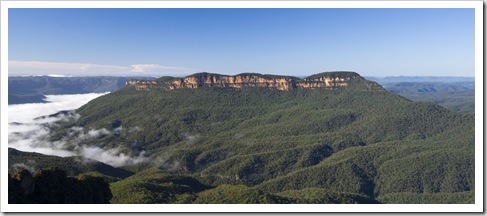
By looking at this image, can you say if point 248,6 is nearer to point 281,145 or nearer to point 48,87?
point 281,145

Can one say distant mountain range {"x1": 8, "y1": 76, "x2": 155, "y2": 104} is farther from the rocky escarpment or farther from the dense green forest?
the rocky escarpment

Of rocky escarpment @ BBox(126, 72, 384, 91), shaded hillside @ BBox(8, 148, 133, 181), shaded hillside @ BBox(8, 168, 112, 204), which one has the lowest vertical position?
shaded hillside @ BBox(8, 148, 133, 181)

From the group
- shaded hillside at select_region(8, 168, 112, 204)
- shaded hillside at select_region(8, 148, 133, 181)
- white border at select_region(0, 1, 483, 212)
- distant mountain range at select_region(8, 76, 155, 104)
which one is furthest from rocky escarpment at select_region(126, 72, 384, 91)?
white border at select_region(0, 1, 483, 212)

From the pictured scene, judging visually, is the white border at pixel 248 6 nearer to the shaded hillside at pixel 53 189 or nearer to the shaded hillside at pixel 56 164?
the shaded hillside at pixel 53 189

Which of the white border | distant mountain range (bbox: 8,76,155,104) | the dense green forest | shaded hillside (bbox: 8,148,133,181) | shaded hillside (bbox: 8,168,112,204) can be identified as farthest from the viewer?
distant mountain range (bbox: 8,76,155,104)

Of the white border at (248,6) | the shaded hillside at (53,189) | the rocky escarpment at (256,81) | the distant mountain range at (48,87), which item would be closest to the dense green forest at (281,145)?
the rocky escarpment at (256,81)

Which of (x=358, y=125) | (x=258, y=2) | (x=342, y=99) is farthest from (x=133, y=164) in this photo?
(x=342, y=99)

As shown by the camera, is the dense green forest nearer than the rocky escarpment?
Yes

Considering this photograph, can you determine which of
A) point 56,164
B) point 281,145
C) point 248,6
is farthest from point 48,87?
point 248,6
